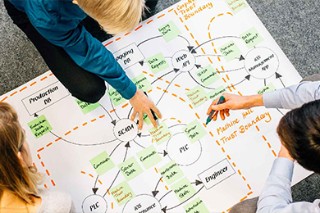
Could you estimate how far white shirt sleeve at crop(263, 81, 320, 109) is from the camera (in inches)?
33.8

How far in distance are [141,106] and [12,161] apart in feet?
1.10

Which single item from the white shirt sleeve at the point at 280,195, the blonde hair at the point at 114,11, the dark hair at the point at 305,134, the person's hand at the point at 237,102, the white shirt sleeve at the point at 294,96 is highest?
the blonde hair at the point at 114,11

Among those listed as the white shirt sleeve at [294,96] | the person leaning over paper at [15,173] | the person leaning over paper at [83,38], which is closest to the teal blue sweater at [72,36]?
the person leaning over paper at [83,38]

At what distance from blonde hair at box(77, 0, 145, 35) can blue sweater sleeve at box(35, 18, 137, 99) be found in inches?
5.1

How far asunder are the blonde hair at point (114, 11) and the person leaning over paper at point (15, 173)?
23 cm

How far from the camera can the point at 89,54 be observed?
2.97ft

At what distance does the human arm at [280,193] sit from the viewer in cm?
77

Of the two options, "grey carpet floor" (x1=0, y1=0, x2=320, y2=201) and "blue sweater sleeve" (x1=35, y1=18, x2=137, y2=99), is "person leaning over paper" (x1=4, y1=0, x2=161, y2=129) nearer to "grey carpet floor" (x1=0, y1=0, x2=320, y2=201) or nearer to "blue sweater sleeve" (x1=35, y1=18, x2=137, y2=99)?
"blue sweater sleeve" (x1=35, y1=18, x2=137, y2=99)

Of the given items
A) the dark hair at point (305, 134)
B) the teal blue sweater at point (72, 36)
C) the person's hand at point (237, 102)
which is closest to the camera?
the dark hair at point (305, 134)

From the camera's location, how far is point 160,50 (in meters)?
1.06

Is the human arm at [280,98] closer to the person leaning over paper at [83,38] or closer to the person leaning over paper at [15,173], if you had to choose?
the person leaning over paper at [83,38]

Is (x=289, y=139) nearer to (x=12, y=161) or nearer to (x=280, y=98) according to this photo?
(x=280, y=98)

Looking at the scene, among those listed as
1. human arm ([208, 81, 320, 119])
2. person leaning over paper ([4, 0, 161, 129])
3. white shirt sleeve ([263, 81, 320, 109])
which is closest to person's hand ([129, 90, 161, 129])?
person leaning over paper ([4, 0, 161, 129])

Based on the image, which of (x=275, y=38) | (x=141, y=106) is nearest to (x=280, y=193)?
(x=141, y=106)
